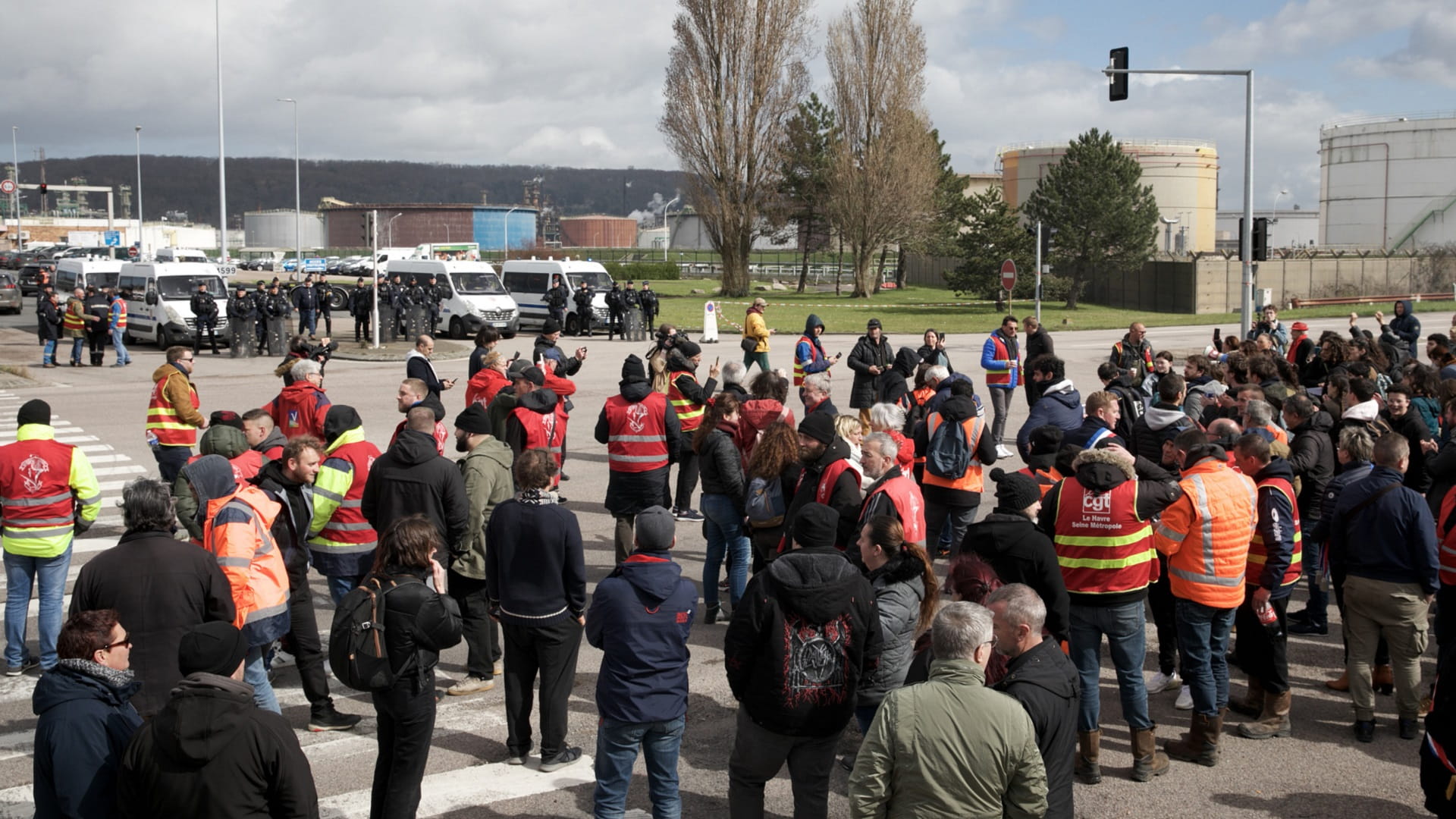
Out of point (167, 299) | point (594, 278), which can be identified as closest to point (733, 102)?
point (594, 278)

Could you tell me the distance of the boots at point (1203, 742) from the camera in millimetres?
6227

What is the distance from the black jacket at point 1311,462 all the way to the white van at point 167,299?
88.2 feet

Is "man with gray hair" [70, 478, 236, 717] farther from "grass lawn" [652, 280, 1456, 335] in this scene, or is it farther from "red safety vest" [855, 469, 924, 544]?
"grass lawn" [652, 280, 1456, 335]

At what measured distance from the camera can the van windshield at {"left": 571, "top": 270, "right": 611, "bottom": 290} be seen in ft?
116

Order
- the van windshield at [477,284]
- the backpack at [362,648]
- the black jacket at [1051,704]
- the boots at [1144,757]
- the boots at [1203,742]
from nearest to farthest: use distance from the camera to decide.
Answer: the black jacket at [1051,704] < the backpack at [362,648] < the boots at [1144,757] < the boots at [1203,742] < the van windshield at [477,284]

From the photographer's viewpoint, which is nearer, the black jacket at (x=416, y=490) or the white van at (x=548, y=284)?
the black jacket at (x=416, y=490)

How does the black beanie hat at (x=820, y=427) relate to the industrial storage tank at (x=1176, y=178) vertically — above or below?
below

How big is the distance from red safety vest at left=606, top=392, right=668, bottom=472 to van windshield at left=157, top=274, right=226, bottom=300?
82.6 ft

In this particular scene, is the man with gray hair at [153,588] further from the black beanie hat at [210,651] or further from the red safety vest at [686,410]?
the red safety vest at [686,410]

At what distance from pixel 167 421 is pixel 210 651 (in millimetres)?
8130

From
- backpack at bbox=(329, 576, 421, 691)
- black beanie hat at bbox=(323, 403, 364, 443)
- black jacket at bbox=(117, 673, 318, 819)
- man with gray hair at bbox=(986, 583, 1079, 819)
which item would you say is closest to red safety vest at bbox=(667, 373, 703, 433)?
black beanie hat at bbox=(323, 403, 364, 443)

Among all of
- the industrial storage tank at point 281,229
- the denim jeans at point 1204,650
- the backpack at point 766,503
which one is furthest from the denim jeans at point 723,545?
the industrial storage tank at point 281,229

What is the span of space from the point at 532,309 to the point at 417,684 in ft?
104

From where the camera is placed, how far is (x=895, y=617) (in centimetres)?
542
